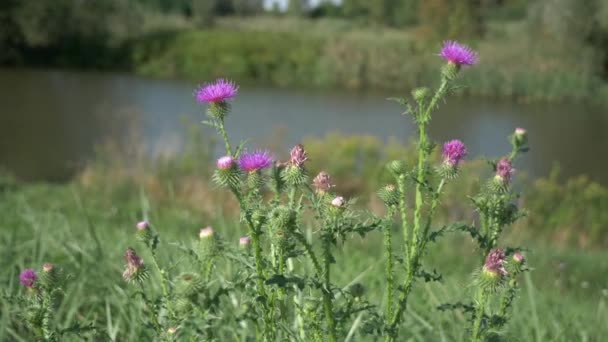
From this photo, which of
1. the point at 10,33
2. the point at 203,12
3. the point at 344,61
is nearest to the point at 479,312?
the point at 344,61

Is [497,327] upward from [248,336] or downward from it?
upward

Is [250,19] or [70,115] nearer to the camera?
[70,115]

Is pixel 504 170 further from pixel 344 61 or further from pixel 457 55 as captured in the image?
pixel 344 61

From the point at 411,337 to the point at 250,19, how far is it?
117 ft

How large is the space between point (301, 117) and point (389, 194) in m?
13.6

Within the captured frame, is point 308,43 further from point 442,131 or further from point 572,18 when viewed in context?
point 442,131

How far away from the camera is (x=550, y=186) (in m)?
8.04

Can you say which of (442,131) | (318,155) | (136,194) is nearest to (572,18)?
(442,131)

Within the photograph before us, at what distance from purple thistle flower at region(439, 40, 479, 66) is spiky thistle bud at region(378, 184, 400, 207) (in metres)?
0.27

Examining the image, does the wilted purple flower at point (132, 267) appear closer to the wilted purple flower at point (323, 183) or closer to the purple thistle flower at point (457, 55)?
the wilted purple flower at point (323, 183)

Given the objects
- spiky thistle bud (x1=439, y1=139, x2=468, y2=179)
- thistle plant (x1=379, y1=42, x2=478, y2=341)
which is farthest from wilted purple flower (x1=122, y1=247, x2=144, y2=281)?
spiky thistle bud (x1=439, y1=139, x2=468, y2=179)

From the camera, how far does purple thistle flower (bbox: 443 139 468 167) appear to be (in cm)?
139

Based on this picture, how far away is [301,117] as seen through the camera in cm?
1487

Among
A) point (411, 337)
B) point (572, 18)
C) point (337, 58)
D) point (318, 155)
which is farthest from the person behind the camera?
point (337, 58)
